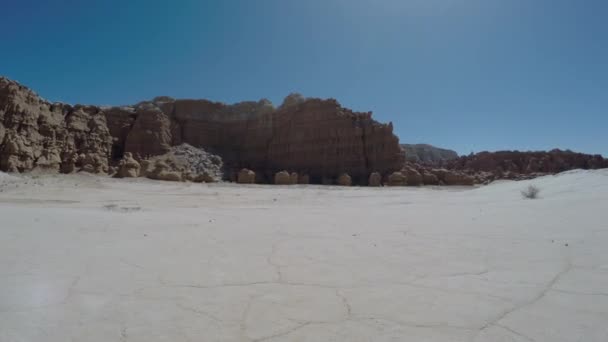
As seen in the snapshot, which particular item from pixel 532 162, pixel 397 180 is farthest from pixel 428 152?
pixel 397 180

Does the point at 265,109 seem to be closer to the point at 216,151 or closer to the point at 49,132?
the point at 216,151

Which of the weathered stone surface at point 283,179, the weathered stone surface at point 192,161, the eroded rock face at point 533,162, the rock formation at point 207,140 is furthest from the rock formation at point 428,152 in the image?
the weathered stone surface at point 283,179

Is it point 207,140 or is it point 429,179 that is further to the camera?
point 207,140

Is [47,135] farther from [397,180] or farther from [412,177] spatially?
[412,177]

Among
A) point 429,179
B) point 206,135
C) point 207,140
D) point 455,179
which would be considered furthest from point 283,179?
point 455,179

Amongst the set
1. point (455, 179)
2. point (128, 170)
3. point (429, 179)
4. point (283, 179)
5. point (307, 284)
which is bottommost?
point (307, 284)

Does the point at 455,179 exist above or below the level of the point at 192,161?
below

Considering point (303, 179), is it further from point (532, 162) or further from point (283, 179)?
point (532, 162)

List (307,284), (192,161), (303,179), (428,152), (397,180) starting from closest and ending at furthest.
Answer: (307,284) < (397,180) < (303,179) < (192,161) < (428,152)

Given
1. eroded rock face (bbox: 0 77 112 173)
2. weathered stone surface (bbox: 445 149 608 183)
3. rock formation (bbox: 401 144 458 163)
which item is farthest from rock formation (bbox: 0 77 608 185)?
rock formation (bbox: 401 144 458 163)

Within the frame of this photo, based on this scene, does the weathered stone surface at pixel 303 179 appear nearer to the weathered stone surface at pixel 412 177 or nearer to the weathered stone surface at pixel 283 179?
the weathered stone surface at pixel 283 179

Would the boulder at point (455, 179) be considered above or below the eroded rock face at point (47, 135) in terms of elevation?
below

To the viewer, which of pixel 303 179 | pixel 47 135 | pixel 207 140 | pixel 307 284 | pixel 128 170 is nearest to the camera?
pixel 307 284

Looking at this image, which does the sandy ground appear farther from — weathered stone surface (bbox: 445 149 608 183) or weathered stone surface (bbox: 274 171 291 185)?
weathered stone surface (bbox: 445 149 608 183)
